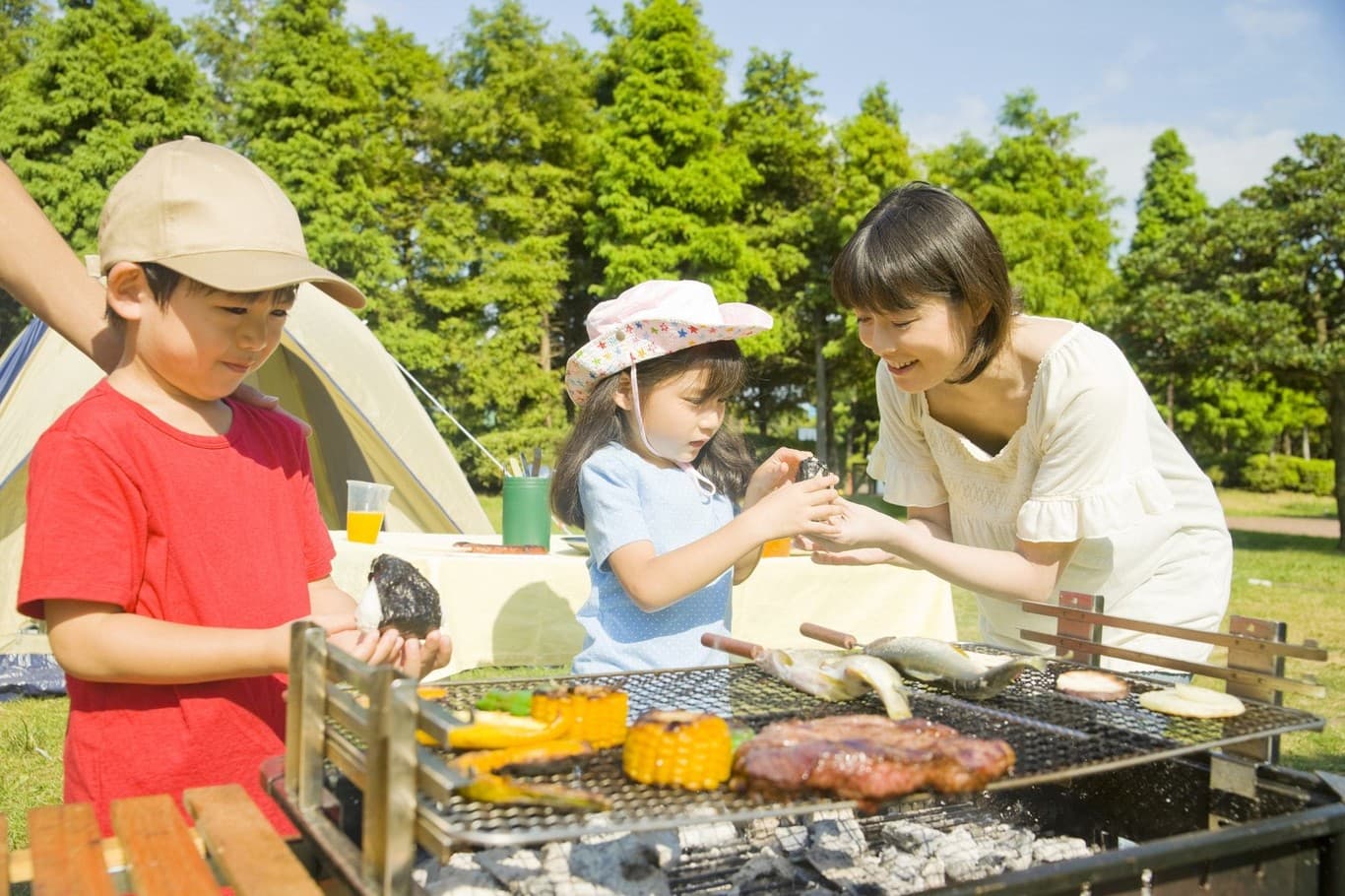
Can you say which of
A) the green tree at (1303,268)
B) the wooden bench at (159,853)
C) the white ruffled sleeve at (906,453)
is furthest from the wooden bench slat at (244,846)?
the green tree at (1303,268)

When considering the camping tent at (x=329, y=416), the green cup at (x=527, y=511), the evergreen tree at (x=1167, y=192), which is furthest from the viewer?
the evergreen tree at (x=1167, y=192)

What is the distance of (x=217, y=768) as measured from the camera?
1.94 metres

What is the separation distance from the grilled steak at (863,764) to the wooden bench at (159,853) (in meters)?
0.62

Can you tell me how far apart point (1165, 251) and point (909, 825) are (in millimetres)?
17859

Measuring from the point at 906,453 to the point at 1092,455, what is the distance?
70 cm

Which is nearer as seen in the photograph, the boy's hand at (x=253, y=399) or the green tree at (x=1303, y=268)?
the boy's hand at (x=253, y=399)

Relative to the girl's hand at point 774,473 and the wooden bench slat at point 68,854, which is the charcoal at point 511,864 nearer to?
the wooden bench slat at point 68,854

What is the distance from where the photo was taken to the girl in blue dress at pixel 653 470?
282 cm

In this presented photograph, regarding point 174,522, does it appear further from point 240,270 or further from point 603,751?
point 603,751

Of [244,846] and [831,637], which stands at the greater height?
[831,637]

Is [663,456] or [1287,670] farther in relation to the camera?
[1287,670]

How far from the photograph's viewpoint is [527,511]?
18.9ft

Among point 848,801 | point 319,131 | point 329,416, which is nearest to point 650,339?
point 848,801

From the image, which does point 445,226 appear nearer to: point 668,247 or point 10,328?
point 668,247
